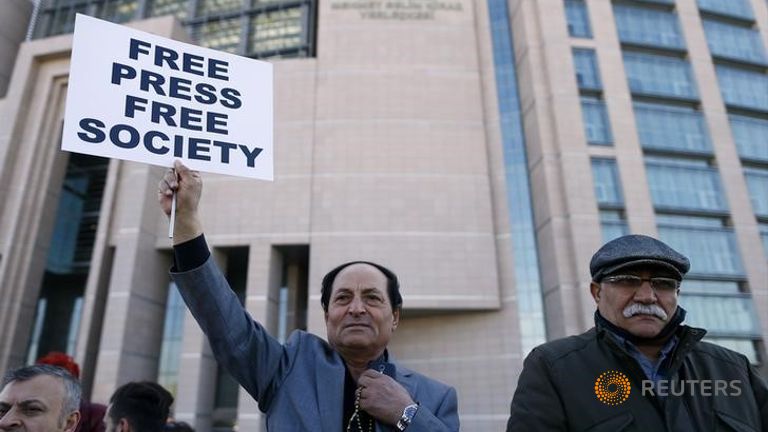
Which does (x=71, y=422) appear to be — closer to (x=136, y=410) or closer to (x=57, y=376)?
(x=57, y=376)

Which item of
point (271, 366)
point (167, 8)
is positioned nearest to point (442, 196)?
point (271, 366)

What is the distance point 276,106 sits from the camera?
1067 inches

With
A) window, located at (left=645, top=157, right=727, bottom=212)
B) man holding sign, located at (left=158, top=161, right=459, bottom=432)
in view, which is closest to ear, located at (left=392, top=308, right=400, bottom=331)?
man holding sign, located at (left=158, top=161, right=459, bottom=432)

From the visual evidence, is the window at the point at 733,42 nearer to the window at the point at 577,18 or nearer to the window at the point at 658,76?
the window at the point at 658,76

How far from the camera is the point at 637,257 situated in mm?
2264

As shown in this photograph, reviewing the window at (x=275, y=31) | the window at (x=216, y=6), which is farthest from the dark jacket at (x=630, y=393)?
the window at (x=216, y=6)

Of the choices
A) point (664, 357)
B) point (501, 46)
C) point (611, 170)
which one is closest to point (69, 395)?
point (664, 357)

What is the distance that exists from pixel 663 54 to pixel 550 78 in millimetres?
8000

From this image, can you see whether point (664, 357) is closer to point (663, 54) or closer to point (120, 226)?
point (120, 226)

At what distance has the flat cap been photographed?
7.40 feet

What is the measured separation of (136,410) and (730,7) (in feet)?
126

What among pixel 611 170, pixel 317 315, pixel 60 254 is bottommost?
pixel 317 315

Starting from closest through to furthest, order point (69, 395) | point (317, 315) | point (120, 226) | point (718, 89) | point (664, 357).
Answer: point (664, 357), point (69, 395), point (317, 315), point (120, 226), point (718, 89)

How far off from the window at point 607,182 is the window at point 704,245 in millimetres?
2418
